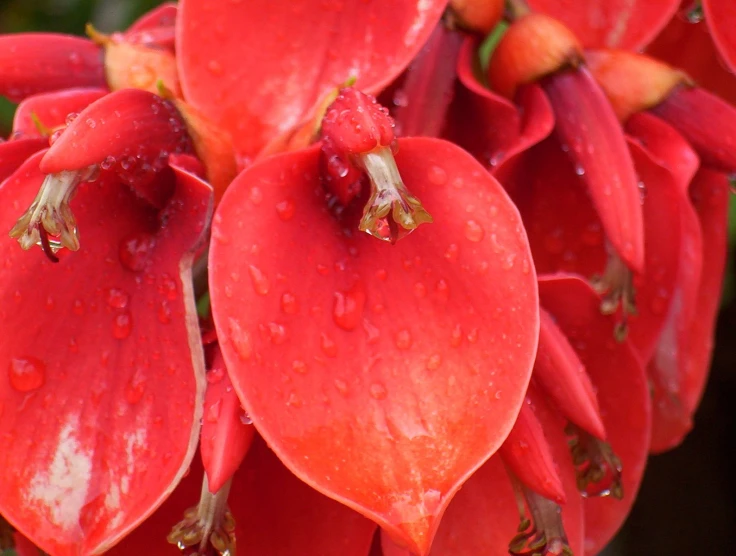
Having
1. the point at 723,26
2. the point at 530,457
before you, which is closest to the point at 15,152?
the point at 530,457

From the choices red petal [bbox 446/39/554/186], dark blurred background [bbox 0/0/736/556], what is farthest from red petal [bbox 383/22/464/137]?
dark blurred background [bbox 0/0/736/556]

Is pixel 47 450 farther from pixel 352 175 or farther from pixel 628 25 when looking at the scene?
pixel 628 25

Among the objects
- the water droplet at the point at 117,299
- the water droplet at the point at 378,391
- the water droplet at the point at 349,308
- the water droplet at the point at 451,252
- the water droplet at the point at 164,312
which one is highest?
the water droplet at the point at 451,252

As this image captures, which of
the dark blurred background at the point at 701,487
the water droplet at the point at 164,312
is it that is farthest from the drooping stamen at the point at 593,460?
the dark blurred background at the point at 701,487

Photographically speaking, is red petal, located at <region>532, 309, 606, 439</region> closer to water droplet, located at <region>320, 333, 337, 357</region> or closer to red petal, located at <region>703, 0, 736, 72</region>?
water droplet, located at <region>320, 333, 337, 357</region>

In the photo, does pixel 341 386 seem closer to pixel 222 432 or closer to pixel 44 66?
pixel 222 432

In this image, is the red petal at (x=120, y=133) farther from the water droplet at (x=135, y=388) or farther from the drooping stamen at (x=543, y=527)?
the drooping stamen at (x=543, y=527)
